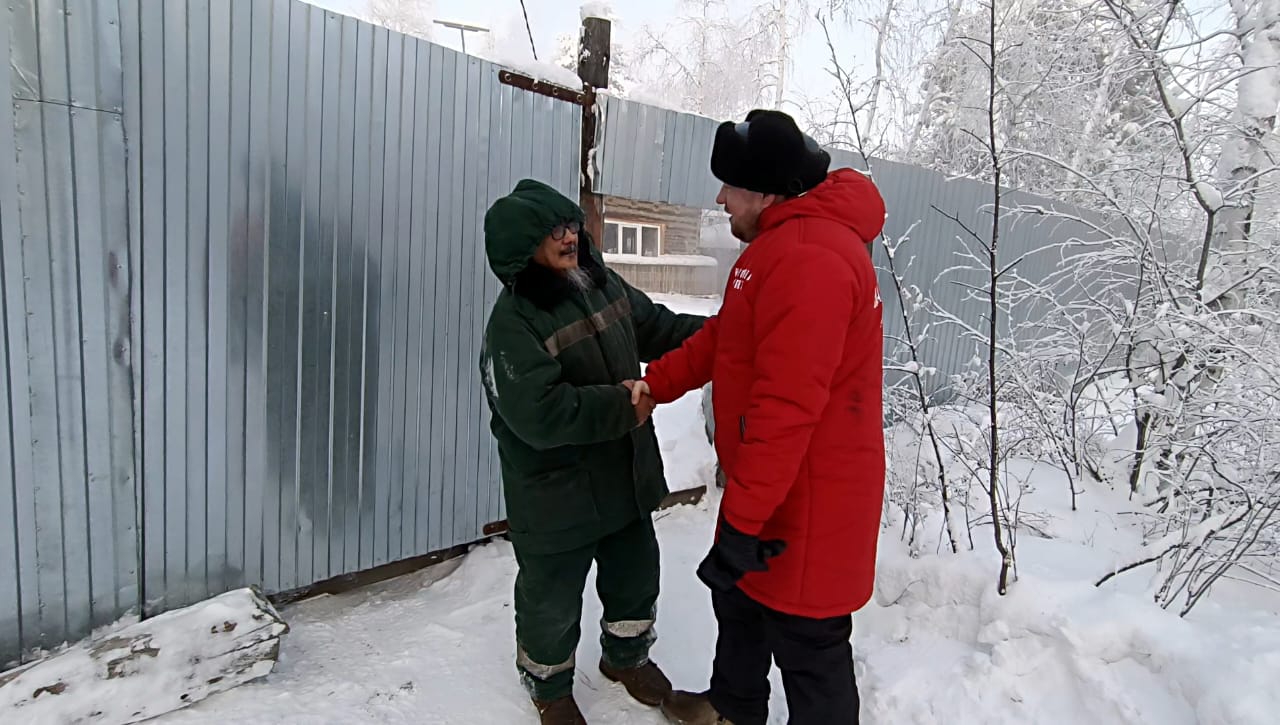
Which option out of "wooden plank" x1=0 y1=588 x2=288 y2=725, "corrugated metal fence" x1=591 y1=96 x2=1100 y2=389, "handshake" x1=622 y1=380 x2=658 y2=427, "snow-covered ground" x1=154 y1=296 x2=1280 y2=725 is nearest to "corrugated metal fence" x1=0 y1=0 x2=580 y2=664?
"wooden plank" x1=0 y1=588 x2=288 y2=725

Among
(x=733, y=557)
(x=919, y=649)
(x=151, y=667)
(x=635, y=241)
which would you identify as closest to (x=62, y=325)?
(x=151, y=667)

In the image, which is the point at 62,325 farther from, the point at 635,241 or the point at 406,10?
the point at 406,10

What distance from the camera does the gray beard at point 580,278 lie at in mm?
2150

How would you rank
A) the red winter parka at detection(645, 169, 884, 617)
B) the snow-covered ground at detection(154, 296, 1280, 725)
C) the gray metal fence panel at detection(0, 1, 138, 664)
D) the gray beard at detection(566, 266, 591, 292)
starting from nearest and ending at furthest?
the red winter parka at detection(645, 169, 884, 617), the snow-covered ground at detection(154, 296, 1280, 725), the gray metal fence panel at detection(0, 1, 138, 664), the gray beard at detection(566, 266, 591, 292)

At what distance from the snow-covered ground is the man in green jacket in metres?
0.31

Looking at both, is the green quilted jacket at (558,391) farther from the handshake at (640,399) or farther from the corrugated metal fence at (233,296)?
the corrugated metal fence at (233,296)

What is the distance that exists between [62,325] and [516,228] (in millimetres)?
1564

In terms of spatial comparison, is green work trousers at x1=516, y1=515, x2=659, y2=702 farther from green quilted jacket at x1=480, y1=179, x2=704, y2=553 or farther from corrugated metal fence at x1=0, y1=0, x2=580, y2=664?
corrugated metal fence at x1=0, y1=0, x2=580, y2=664

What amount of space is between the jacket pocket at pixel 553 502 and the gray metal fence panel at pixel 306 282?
1235mm

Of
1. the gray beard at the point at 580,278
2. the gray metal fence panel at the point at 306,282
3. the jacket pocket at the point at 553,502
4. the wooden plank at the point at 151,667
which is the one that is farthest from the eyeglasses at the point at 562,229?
the wooden plank at the point at 151,667

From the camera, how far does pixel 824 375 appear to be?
4.91ft

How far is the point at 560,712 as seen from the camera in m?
2.20

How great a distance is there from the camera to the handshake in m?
2.06

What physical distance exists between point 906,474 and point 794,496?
2.42 meters
